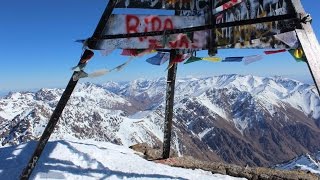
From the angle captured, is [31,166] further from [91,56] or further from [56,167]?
[91,56]

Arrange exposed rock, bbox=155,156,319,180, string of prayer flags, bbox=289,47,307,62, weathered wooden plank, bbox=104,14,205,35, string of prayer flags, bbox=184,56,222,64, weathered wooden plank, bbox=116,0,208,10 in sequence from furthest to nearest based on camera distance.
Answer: exposed rock, bbox=155,156,319,180, string of prayer flags, bbox=184,56,222,64, weathered wooden plank, bbox=116,0,208,10, weathered wooden plank, bbox=104,14,205,35, string of prayer flags, bbox=289,47,307,62

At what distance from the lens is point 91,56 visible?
9430 millimetres

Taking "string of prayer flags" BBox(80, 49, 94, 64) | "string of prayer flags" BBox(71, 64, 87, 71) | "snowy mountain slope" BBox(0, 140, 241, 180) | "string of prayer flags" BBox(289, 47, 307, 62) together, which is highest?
"string of prayer flags" BBox(80, 49, 94, 64)

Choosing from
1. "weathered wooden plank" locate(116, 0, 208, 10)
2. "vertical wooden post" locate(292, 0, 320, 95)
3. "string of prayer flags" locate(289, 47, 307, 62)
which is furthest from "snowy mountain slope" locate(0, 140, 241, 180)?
"vertical wooden post" locate(292, 0, 320, 95)

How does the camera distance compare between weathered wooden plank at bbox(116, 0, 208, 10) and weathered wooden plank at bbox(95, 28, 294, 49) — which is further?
weathered wooden plank at bbox(116, 0, 208, 10)

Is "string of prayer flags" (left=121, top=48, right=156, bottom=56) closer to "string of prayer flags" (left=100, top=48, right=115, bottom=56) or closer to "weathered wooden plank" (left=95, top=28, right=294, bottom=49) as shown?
"weathered wooden plank" (left=95, top=28, right=294, bottom=49)

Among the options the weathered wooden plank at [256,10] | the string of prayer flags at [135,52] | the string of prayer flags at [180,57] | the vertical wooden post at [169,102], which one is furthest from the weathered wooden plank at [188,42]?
the vertical wooden post at [169,102]

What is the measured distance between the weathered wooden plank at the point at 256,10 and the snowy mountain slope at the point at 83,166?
13.9ft

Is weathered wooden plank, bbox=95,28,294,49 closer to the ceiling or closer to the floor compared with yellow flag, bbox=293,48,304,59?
closer to the ceiling

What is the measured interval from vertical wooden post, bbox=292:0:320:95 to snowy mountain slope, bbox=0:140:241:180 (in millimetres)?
5165

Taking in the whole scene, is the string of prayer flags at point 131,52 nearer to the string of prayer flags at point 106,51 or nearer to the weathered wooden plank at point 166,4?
the string of prayer flags at point 106,51

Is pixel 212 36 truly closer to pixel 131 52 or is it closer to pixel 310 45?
pixel 131 52

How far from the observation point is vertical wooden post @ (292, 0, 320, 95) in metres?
6.96

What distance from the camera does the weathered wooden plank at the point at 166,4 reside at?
395 inches
